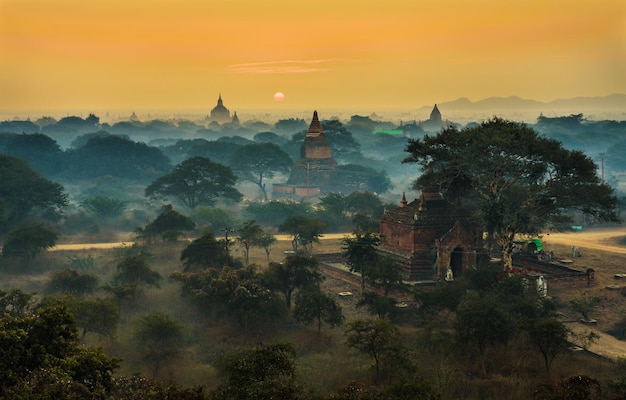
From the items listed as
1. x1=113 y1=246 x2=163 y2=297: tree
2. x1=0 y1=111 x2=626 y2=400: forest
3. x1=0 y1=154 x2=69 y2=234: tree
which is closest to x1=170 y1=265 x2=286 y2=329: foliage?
x1=0 y1=111 x2=626 y2=400: forest

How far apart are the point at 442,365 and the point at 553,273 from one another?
2087cm

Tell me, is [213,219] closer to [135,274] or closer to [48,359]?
[135,274]

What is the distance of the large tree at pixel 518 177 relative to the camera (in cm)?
4338

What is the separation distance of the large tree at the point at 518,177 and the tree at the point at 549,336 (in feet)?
46.6

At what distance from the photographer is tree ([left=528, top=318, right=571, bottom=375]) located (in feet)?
94.1

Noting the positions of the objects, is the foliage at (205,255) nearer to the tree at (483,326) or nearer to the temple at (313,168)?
the tree at (483,326)

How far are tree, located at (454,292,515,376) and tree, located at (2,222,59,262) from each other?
33.4 metres

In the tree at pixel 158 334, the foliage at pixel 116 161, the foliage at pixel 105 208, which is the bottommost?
the tree at pixel 158 334

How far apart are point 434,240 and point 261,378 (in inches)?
962

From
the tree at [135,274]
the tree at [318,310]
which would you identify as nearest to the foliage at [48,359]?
the tree at [318,310]

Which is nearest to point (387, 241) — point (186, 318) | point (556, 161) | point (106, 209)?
point (556, 161)

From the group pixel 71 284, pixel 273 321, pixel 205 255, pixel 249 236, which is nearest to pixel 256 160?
pixel 249 236

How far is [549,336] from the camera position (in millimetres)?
28875

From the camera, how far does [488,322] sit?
1191 inches
